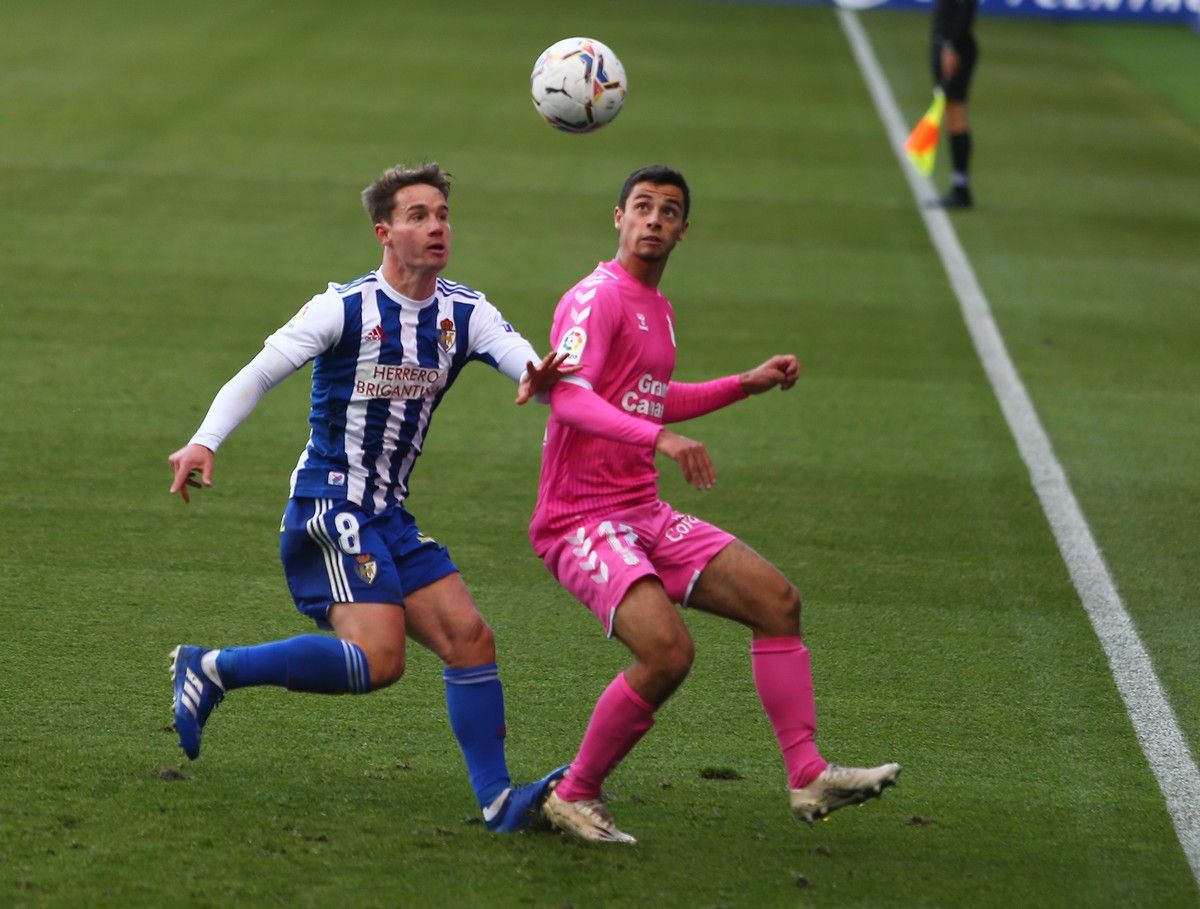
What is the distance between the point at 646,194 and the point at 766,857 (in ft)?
6.46

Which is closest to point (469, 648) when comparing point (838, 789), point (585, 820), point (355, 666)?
point (355, 666)

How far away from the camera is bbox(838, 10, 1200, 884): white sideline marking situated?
19.2ft

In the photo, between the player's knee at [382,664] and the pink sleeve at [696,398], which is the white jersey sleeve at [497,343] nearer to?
the pink sleeve at [696,398]

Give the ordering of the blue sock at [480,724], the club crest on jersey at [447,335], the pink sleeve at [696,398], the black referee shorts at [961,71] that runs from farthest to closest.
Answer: the black referee shorts at [961,71], the pink sleeve at [696,398], the club crest on jersey at [447,335], the blue sock at [480,724]

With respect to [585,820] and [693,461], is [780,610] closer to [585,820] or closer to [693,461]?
[693,461]

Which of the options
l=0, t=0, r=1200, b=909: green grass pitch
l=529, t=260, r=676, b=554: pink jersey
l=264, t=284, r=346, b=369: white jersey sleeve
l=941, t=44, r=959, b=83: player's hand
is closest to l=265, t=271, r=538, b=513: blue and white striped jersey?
l=264, t=284, r=346, b=369: white jersey sleeve

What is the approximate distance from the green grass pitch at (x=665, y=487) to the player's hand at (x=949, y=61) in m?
1.24

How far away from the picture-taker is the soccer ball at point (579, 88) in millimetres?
7062

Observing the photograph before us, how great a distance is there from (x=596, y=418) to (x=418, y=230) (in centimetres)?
84

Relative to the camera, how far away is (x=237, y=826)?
17.0ft

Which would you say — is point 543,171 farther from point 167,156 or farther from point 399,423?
point 399,423

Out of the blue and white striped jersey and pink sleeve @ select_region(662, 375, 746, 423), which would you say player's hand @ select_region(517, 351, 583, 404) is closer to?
the blue and white striped jersey

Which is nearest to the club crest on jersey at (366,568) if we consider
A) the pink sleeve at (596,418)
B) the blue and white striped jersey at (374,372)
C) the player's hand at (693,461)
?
the blue and white striped jersey at (374,372)

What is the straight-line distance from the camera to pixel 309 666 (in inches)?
206
